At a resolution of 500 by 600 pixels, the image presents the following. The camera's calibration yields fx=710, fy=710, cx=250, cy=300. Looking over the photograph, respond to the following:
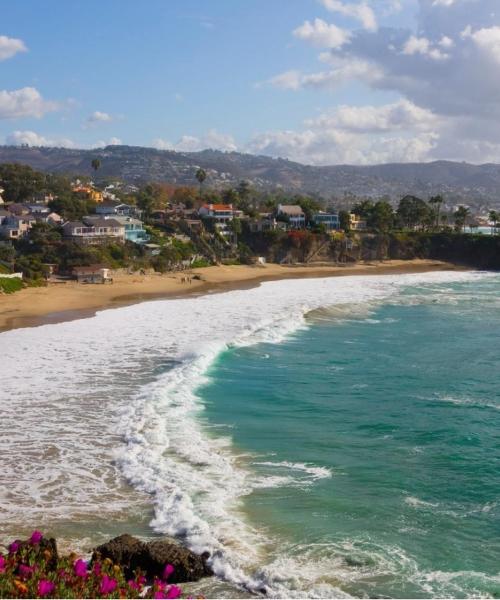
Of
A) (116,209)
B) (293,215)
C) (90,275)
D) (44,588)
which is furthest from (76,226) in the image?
(44,588)

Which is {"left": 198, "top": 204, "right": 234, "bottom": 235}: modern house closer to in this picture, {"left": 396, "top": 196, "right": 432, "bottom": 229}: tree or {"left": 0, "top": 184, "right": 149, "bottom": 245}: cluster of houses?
{"left": 0, "top": 184, "right": 149, "bottom": 245}: cluster of houses

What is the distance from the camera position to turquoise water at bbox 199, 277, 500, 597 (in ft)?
39.7

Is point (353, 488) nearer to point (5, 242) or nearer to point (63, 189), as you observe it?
point (5, 242)

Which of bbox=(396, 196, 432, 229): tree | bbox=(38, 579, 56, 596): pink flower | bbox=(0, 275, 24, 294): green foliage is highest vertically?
bbox=(396, 196, 432, 229): tree

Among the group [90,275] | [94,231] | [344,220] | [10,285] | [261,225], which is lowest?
[10,285]

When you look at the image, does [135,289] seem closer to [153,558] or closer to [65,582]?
[153,558]

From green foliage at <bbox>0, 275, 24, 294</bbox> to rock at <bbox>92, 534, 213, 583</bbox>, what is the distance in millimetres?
37982

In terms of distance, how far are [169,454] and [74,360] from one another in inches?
443

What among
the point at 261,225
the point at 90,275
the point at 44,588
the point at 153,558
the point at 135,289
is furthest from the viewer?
the point at 261,225

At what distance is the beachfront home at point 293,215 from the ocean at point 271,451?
59.7m

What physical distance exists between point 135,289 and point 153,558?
140ft

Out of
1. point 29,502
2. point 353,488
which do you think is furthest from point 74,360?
point 353,488

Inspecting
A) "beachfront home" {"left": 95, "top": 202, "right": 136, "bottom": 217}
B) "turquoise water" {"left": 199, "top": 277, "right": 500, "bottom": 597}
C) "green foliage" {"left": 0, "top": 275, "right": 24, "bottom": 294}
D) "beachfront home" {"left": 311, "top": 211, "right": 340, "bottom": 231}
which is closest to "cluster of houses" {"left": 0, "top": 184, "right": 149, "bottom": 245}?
"beachfront home" {"left": 95, "top": 202, "right": 136, "bottom": 217}

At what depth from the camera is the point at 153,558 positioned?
1127 cm
